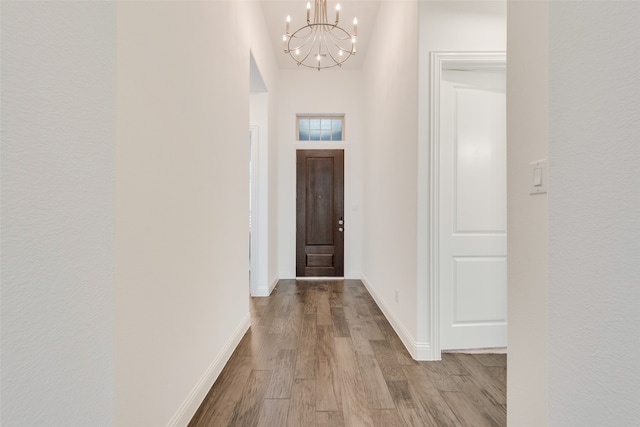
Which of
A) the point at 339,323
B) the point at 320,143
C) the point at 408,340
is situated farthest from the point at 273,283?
the point at 408,340

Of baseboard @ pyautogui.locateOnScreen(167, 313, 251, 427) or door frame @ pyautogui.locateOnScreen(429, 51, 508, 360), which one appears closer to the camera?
baseboard @ pyautogui.locateOnScreen(167, 313, 251, 427)

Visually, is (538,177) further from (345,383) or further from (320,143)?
(320,143)

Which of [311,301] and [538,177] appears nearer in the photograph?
[538,177]

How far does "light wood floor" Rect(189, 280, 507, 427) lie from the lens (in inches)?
64.6

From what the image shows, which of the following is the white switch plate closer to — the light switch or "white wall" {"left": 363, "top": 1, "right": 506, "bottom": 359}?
the light switch

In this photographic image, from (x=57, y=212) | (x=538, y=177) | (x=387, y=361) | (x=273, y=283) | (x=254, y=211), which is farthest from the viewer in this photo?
(x=273, y=283)

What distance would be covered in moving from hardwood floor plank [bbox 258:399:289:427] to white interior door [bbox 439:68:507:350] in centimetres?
126

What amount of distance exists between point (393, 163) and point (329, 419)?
7.19ft

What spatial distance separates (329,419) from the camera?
1617mm

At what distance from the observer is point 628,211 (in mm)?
772

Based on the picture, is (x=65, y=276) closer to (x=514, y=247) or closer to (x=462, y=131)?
(x=514, y=247)

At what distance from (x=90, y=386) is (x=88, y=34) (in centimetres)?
73

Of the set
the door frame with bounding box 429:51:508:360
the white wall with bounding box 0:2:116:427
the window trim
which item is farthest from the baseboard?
the window trim

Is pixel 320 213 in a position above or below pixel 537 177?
below
